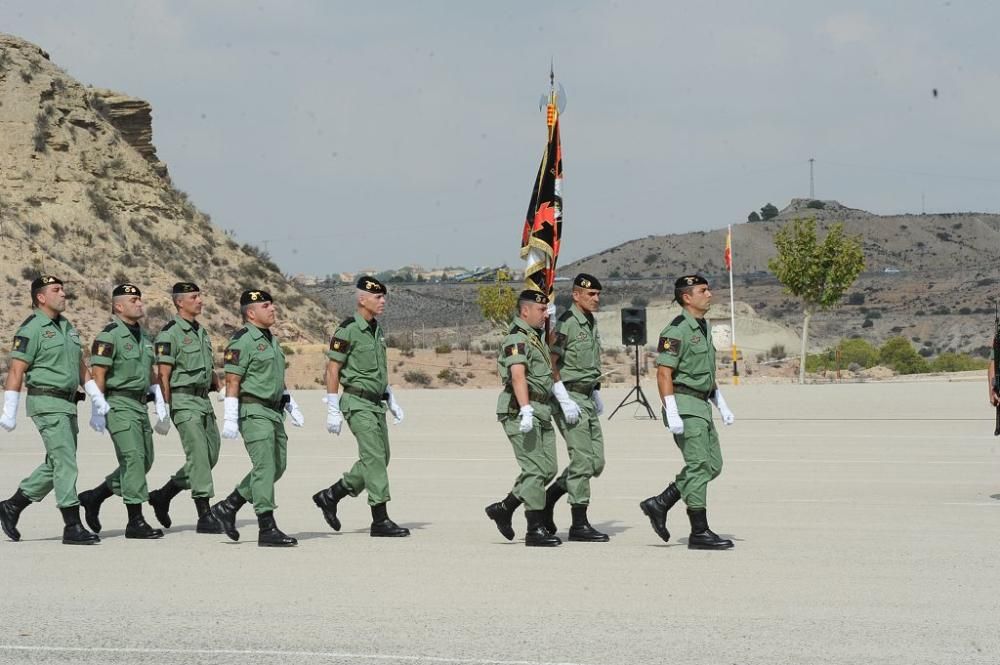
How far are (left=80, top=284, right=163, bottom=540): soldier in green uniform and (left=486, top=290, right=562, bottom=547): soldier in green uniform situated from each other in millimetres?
2816

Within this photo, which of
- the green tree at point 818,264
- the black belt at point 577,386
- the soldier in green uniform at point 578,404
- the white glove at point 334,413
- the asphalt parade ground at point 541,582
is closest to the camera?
the asphalt parade ground at point 541,582

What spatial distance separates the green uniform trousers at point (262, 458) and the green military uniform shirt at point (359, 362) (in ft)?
2.07

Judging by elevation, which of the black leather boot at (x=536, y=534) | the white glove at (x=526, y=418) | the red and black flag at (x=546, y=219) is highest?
the red and black flag at (x=546, y=219)

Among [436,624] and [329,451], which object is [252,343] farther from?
[329,451]

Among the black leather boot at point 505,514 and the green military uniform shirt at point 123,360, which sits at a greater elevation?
the green military uniform shirt at point 123,360

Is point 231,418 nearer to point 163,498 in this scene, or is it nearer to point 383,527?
point 163,498

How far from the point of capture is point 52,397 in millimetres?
11047

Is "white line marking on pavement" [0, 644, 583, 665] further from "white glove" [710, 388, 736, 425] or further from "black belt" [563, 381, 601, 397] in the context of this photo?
"black belt" [563, 381, 601, 397]

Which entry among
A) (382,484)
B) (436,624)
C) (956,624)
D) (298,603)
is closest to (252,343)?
(382,484)

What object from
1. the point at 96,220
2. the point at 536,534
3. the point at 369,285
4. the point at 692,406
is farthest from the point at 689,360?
the point at 96,220

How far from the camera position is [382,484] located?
11.3 metres

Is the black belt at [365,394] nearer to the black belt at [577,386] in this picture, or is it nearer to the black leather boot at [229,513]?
the black leather boot at [229,513]

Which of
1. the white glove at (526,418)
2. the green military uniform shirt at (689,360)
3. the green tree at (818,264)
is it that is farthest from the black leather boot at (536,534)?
the green tree at (818,264)

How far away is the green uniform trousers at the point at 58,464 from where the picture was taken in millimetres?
10906
